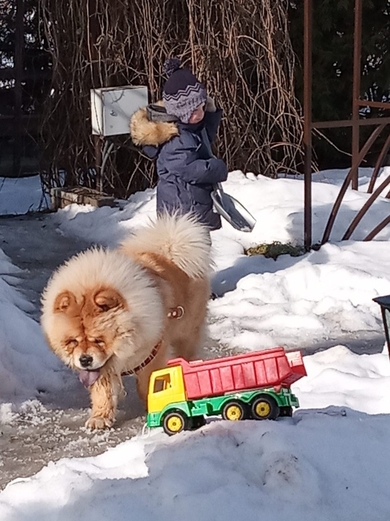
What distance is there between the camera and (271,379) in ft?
11.1

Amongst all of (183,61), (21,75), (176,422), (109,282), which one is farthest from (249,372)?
(21,75)

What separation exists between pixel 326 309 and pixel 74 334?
97.9 inches

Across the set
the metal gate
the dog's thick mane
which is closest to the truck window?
the dog's thick mane

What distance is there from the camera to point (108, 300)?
11.9ft

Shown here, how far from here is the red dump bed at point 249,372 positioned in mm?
3371

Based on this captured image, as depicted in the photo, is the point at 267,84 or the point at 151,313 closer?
→ the point at 151,313

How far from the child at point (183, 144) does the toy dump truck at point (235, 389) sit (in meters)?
2.48

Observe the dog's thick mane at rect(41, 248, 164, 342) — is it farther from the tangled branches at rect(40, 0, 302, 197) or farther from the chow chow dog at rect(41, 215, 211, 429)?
the tangled branches at rect(40, 0, 302, 197)

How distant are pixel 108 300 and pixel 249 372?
0.69 m

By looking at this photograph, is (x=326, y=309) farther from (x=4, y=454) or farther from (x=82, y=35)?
(x=82, y=35)

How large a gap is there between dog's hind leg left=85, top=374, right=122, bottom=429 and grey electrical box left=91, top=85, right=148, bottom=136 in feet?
15.5

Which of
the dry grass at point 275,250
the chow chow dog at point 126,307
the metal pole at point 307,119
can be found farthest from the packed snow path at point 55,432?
the metal pole at point 307,119

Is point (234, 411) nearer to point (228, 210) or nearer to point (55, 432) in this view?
point (55, 432)

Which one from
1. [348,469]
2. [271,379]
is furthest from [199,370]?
[348,469]
